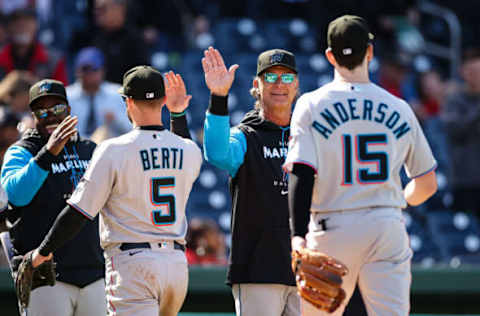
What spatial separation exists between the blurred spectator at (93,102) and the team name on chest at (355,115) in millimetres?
4415

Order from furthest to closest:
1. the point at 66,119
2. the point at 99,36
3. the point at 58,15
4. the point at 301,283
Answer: the point at 58,15
the point at 99,36
the point at 66,119
the point at 301,283

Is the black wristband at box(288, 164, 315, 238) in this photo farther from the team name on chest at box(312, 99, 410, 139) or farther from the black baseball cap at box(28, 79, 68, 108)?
the black baseball cap at box(28, 79, 68, 108)

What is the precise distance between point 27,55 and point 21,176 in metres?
5.23

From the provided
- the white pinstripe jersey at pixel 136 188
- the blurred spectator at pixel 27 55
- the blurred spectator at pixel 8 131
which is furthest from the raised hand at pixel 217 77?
the blurred spectator at pixel 27 55

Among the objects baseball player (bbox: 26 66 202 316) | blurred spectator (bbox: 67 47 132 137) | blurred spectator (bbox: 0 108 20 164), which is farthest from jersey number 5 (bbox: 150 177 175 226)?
blurred spectator (bbox: 67 47 132 137)

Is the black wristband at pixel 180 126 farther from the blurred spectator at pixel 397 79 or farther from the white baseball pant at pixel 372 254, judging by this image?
the blurred spectator at pixel 397 79

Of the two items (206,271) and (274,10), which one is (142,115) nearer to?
(206,271)

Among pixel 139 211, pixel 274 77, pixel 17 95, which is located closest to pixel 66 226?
pixel 139 211

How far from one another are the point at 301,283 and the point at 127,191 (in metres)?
1.04

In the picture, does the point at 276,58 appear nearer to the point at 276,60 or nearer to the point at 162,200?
the point at 276,60

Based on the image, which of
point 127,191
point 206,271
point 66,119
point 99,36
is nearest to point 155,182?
point 127,191

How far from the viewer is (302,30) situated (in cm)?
1220

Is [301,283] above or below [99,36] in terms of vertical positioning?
below

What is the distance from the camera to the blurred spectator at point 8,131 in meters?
6.83
